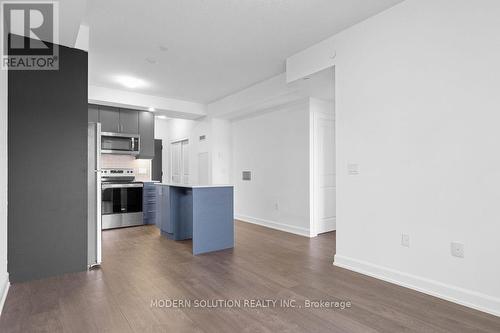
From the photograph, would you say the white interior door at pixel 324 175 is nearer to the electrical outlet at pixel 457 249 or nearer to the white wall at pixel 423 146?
the white wall at pixel 423 146

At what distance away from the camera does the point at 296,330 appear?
2.03 m

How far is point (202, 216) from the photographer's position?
157 inches

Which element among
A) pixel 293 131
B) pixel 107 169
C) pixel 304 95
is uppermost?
pixel 304 95

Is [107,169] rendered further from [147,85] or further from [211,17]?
[211,17]

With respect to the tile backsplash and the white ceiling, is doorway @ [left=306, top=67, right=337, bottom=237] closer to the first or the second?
the white ceiling

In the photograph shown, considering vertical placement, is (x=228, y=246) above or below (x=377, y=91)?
below

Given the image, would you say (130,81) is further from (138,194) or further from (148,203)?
(148,203)

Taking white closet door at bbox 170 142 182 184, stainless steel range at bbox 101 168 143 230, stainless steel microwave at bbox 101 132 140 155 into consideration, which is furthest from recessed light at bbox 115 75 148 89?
white closet door at bbox 170 142 182 184

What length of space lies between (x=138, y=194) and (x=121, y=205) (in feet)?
1.35

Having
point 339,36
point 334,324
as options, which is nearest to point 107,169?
point 339,36

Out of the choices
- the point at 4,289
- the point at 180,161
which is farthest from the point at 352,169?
the point at 180,161

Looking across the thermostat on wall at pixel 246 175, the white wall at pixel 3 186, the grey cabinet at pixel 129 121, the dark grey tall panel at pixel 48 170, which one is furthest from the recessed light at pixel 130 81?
the thermostat on wall at pixel 246 175

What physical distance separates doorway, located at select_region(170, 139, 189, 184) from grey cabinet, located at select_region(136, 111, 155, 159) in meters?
1.65

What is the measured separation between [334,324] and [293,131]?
12.2 ft
